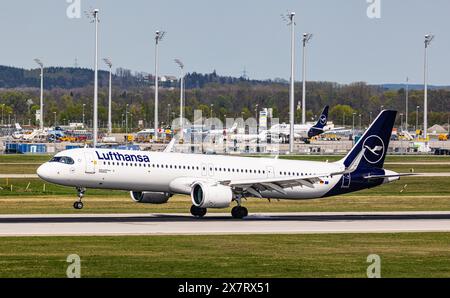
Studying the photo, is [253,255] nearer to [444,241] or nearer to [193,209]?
[444,241]

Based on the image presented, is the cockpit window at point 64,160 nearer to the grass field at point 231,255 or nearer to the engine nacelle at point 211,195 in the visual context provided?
the engine nacelle at point 211,195

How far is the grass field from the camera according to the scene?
4072 centimetres

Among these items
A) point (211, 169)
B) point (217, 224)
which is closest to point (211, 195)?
point (217, 224)

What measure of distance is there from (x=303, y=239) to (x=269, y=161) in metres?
18.1

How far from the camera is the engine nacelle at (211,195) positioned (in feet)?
213

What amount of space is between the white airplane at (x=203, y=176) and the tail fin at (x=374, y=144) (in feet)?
0.28

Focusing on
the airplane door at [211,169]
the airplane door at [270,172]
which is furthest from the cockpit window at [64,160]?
the airplane door at [270,172]

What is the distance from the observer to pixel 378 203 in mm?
84500

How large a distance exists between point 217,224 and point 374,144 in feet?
51.1

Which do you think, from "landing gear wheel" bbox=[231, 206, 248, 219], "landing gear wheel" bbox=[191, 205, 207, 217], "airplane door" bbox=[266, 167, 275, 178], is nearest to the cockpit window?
"landing gear wheel" bbox=[191, 205, 207, 217]

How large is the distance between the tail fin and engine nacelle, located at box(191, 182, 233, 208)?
1110 cm

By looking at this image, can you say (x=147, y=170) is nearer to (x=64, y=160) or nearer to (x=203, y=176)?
(x=203, y=176)

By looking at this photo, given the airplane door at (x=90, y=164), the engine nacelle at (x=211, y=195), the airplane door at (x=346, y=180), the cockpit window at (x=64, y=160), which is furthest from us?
the airplane door at (x=346, y=180)

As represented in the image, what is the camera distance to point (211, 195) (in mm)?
65062
